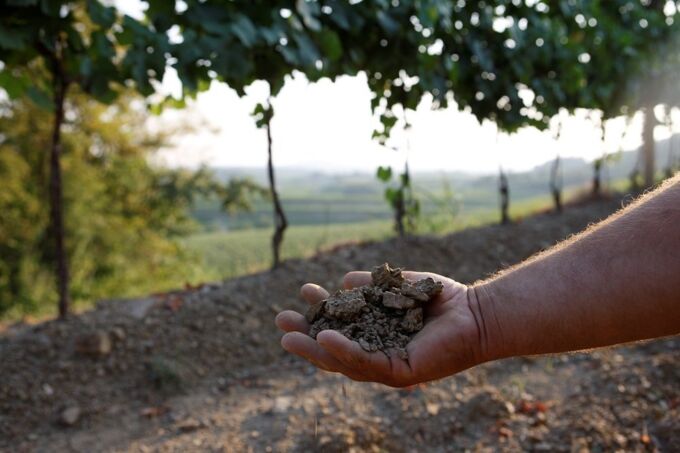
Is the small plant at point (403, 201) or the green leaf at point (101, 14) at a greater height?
the green leaf at point (101, 14)

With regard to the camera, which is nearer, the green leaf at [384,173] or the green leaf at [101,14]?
the green leaf at [101,14]

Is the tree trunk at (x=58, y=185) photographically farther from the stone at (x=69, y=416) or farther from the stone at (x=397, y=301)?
the stone at (x=397, y=301)

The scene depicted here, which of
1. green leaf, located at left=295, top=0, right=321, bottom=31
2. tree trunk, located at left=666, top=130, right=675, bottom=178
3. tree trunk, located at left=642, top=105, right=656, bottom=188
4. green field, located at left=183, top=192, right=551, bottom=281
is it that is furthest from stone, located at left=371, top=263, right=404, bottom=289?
tree trunk, located at left=666, top=130, right=675, bottom=178

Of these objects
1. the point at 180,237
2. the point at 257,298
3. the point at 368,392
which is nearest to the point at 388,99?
the point at 257,298

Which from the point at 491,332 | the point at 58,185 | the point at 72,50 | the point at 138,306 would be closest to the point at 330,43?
the point at 72,50

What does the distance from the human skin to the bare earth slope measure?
0.84 meters

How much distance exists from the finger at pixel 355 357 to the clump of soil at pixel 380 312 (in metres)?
0.04

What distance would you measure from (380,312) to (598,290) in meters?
0.62

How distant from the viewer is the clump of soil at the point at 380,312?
169 centimetres

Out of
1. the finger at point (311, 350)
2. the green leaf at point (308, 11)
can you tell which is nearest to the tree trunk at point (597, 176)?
the green leaf at point (308, 11)

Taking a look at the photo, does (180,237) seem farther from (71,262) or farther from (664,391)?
(664,391)

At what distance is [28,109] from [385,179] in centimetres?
591

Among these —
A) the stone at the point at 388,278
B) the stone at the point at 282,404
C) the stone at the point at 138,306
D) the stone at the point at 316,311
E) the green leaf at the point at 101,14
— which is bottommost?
the stone at the point at 282,404

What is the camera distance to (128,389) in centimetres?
345
